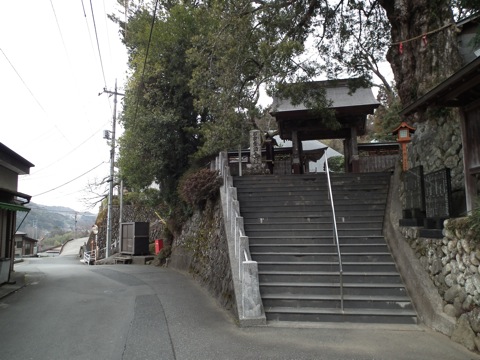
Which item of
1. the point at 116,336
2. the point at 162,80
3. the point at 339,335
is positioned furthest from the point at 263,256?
the point at 162,80

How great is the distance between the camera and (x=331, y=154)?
25891 mm

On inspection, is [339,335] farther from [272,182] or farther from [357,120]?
[357,120]

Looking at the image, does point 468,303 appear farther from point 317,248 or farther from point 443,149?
point 443,149

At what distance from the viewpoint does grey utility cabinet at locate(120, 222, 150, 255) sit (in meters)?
21.5

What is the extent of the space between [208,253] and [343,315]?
547cm

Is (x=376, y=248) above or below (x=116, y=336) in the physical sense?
above

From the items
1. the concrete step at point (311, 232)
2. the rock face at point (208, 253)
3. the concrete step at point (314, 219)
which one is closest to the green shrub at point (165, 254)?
the rock face at point (208, 253)

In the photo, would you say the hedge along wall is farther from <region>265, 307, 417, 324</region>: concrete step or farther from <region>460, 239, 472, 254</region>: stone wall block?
<region>265, 307, 417, 324</region>: concrete step

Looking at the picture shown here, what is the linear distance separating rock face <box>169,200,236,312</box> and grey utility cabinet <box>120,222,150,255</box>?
5567 millimetres

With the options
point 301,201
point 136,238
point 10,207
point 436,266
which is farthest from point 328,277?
point 136,238

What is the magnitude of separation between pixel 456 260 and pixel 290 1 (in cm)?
864

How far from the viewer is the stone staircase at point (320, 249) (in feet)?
21.2

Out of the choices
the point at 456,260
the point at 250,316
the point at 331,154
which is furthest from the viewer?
the point at 331,154

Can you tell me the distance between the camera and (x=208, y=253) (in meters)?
11.0
